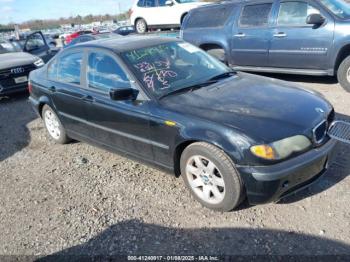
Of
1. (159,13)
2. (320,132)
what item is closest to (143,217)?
(320,132)

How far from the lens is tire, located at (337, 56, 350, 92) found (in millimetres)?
6590

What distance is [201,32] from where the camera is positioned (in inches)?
340

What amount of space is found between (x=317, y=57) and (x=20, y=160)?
18.2ft

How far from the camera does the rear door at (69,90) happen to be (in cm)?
464

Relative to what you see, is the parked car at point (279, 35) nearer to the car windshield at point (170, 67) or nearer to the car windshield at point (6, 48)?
the car windshield at point (170, 67)

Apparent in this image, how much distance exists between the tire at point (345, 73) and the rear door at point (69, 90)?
473 centimetres

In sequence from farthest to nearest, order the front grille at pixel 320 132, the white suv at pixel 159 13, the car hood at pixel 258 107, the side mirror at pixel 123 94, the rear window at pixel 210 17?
1. the white suv at pixel 159 13
2. the rear window at pixel 210 17
3. the side mirror at pixel 123 94
4. the front grille at pixel 320 132
5. the car hood at pixel 258 107

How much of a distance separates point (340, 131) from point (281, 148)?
94 cm

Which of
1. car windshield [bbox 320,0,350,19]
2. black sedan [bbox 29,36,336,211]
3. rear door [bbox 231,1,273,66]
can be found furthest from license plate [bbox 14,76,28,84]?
car windshield [bbox 320,0,350,19]

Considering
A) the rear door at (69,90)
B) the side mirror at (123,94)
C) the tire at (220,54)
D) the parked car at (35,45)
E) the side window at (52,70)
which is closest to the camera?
the side mirror at (123,94)

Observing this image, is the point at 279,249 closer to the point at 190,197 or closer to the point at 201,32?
the point at 190,197

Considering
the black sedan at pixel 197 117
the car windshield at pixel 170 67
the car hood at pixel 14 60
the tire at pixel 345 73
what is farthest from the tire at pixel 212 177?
the car hood at pixel 14 60

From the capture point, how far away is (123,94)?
147 inches

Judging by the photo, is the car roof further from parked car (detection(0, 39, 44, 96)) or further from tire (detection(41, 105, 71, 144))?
parked car (detection(0, 39, 44, 96))
